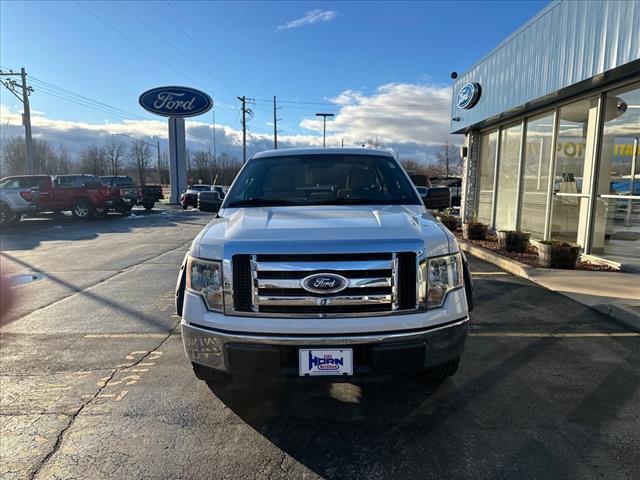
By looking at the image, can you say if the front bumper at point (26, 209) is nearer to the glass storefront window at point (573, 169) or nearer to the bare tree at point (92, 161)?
the glass storefront window at point (573, 169)

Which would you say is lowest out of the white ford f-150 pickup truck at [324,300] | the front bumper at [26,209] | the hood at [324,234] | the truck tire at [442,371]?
the truck tire at [442,371]

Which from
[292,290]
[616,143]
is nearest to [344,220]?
[292,290]

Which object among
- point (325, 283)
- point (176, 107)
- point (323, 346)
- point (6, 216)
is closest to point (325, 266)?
point (325, 283)

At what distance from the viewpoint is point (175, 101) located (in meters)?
31.1

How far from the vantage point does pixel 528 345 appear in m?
4.31

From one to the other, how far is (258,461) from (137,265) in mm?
7210

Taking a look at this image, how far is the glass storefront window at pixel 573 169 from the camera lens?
26.7ft

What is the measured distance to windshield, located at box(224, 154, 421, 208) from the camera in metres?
3.81

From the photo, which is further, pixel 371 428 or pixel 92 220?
pixel 92 220

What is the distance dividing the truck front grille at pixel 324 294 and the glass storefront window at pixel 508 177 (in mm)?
9912

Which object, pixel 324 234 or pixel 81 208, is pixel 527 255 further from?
pixel 81 208

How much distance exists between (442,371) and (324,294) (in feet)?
4.00

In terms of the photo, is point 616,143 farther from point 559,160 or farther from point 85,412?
point 85,412

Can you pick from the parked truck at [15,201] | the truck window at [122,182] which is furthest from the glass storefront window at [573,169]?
the truck window at [122,182]
